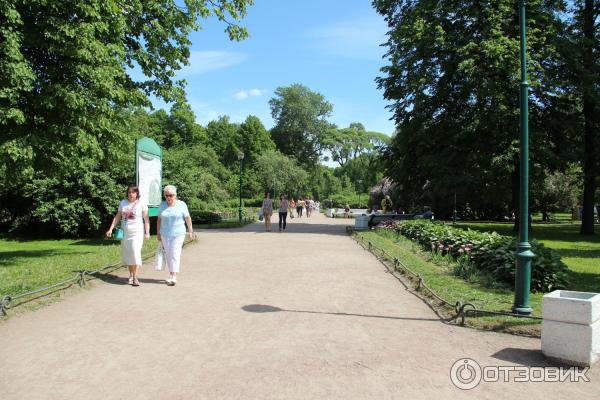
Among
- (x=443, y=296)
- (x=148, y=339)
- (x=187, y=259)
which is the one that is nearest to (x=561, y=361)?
(x=443, y=296)

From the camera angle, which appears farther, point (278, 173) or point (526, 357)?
point (278, 173)

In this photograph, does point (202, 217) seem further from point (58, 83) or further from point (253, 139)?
point (253, 139)

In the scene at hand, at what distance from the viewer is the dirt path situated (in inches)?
168

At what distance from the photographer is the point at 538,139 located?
2116 centimetres

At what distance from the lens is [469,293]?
8.13m

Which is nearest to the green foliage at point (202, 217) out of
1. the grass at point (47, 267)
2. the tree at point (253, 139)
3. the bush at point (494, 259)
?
the grass at point (47, 267)

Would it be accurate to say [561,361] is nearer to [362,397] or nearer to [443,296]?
[362,397]

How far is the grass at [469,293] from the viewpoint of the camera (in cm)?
630

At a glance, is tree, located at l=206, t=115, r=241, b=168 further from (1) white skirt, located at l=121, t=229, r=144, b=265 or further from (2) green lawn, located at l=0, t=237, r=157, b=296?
(1) white skirt, located at l=121, t=229, r=144, b=265

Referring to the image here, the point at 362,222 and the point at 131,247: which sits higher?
the point at 131,247

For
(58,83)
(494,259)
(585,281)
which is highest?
(58,83)

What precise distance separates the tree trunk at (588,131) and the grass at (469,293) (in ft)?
48.0

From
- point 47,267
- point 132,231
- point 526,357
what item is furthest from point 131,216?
point 526,357

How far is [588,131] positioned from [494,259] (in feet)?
60.1
